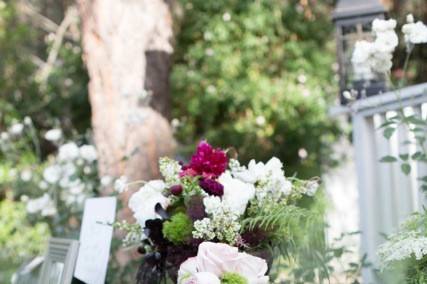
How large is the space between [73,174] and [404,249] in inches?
102

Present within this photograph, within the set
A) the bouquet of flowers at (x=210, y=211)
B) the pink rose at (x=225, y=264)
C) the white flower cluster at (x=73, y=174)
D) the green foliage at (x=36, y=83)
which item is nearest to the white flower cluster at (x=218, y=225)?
the bouquet of flowers at (x=210, y=211)

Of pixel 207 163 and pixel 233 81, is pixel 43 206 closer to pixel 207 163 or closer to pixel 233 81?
pixel 207 163

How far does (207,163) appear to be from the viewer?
2.03m

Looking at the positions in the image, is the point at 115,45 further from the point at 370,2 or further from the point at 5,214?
the point at 5,214

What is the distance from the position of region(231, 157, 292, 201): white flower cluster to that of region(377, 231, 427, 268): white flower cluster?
1.12 feet

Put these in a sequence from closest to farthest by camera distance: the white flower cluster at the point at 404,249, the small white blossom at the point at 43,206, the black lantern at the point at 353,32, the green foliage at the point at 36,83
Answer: the white flower cluster at the point at 404,249
the black lantern at the point at 353,32
the small white blossom at the point at 43,206
the green foliage at the point at 36,83

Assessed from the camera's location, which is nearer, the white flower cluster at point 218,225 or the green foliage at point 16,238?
the white flower cluster at point 218,225

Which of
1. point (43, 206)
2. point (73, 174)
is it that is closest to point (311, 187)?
point (73, 174)

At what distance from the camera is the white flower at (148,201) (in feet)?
6.64

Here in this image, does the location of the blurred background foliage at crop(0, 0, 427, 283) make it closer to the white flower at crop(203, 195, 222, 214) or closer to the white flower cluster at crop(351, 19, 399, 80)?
the white flower cluster at crop(351, 19, 399, 80)

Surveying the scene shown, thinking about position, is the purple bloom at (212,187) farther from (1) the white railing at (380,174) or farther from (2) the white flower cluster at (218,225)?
(1) the white railing at (380,174)

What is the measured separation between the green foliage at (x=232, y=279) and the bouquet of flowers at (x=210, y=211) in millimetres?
96

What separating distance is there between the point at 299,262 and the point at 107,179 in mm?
1533

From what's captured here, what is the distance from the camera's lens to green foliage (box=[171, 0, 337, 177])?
800 centimetres
